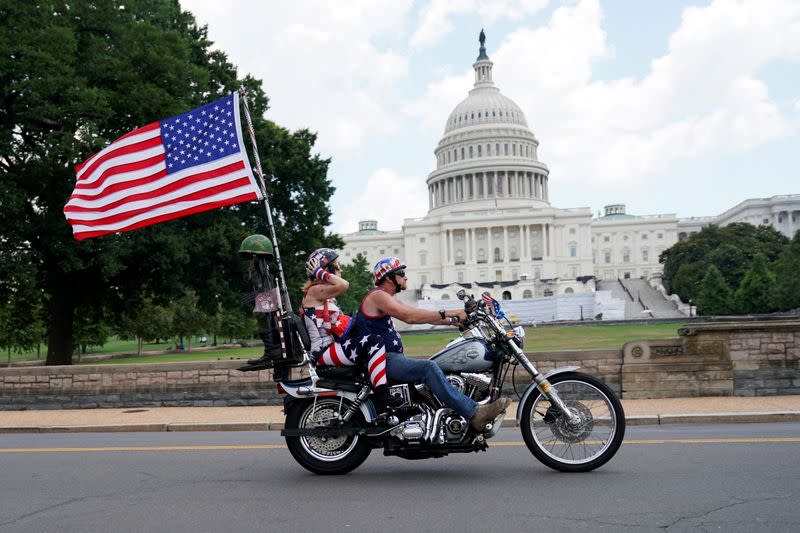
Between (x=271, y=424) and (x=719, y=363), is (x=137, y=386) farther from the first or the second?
(x=719, y=363)

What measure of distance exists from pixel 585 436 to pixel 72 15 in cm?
2321

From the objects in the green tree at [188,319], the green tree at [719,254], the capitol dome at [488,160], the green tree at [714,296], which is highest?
the capitol dome at [488,160]

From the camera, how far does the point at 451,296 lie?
111688 mm

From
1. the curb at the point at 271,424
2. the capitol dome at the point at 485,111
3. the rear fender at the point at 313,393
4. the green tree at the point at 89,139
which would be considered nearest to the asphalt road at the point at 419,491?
the rear fender at the point at 313,393

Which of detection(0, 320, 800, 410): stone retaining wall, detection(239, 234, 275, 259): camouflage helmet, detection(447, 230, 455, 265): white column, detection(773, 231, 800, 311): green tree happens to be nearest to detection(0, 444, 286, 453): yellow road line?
detection(239, 234, 275, 259): camouflage helmet

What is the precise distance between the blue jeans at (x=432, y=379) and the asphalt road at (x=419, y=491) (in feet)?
1.92

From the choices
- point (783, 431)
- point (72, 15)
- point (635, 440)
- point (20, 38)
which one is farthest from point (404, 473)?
point (72, 15)

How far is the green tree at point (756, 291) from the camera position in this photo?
67.8 meters

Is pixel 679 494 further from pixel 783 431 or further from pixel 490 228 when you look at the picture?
pixel 490 228

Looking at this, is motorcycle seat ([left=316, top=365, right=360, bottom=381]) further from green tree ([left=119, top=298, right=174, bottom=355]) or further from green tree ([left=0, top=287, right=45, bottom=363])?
green tree ([left=119, top=298, right=174, bottom=355])

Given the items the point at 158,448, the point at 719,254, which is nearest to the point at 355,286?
the point at 719,254

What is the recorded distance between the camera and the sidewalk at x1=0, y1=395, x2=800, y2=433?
33.9 ft

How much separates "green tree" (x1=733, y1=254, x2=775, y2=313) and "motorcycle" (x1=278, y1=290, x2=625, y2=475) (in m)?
67.3

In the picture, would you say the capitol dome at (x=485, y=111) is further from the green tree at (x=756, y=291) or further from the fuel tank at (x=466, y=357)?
the fuel tank at (x=466, y=357)
